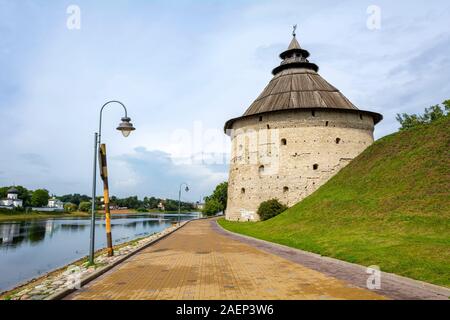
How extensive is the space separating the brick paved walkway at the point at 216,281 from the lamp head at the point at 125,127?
16.4ft

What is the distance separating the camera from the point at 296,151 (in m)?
35.3

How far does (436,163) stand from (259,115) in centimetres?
2037

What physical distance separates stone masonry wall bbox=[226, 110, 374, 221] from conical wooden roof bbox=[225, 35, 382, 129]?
933mm

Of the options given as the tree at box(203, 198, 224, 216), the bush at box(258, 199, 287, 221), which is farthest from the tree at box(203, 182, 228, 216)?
the bush at box(258, 199, 287, 221)

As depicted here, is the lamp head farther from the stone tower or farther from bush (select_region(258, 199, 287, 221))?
the stone tower

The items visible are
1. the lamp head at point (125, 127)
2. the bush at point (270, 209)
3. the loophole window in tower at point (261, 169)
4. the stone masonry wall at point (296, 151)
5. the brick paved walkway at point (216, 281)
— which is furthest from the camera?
the loophole window in tower at point (261, 169)

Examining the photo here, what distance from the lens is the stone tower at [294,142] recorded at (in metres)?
34.9

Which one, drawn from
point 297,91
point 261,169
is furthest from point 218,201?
point 297,91

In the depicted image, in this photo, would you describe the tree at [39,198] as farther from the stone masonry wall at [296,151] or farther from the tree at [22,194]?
the stone masonry wall at [296,151]

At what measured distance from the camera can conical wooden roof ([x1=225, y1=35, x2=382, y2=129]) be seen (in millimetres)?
36375

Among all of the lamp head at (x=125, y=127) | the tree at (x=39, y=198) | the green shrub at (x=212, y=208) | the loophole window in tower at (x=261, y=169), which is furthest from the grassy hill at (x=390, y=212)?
the tree at (x=39, y=198)

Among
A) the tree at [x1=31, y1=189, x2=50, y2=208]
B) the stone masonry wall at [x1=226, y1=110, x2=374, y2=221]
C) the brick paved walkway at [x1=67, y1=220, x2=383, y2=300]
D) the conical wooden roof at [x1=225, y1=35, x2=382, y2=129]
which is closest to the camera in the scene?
the brick paved walkway at [x1=67, y1=220, x2=383, y2=300]

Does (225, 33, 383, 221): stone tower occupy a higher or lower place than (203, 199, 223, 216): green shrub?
higher

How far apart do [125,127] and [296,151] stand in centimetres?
2529
